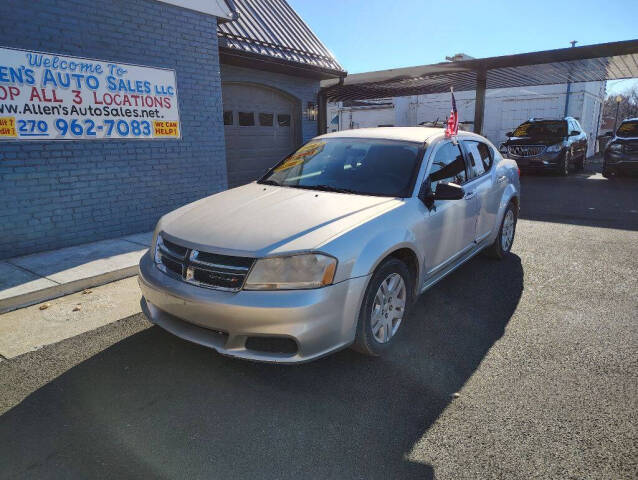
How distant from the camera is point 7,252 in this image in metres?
5.60

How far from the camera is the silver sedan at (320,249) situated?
266 centimetres

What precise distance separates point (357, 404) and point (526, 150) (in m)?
14.8

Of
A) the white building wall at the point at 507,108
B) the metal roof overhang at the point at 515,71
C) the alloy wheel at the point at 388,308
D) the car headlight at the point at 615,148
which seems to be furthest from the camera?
the white building wall at the point at 507,108

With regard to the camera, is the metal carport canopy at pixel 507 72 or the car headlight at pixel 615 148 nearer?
the metal carport canopy at pixel 507 72

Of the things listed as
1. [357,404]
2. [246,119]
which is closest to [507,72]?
[246,119]

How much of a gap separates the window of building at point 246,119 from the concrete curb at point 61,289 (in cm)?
553

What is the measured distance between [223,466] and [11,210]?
16.5 feet

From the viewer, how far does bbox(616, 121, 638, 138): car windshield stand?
13836mm

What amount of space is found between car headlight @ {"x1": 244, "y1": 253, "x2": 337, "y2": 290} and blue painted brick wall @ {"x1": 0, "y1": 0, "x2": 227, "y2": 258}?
460cm

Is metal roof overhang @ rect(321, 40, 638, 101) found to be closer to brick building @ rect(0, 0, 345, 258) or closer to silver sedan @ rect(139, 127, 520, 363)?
brick building @ rect(0, 0, 345, 258)

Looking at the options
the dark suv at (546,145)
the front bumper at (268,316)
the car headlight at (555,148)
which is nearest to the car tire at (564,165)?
the dark suv at (546,145)

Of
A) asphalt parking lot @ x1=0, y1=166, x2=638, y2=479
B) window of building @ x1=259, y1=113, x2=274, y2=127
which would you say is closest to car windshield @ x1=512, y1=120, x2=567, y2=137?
window of building @ x1=259, y1=113, x2=274, y2=127

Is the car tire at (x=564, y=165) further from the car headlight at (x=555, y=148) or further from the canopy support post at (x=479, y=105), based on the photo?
the canopy support post at (x=479, y=105)

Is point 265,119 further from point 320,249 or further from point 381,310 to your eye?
point 320,249
